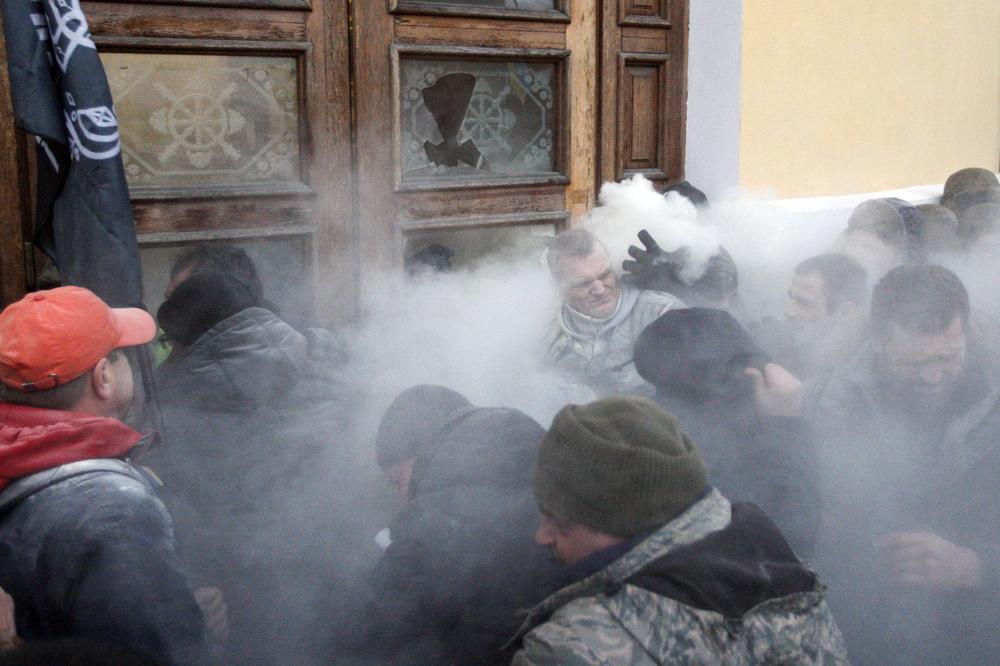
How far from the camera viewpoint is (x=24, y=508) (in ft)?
6.79

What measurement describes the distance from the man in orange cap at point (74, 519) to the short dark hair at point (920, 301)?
210cm

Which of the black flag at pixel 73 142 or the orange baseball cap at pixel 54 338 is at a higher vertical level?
the black flag at pixel 73 142

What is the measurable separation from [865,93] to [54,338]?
514 cm

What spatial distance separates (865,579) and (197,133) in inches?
111

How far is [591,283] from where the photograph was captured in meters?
4.21

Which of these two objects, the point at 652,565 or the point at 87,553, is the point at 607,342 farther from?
the point at 87,553

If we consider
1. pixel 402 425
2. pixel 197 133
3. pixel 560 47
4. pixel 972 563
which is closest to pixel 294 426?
pixel 402 425

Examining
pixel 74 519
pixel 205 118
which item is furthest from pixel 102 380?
pixel 205 118

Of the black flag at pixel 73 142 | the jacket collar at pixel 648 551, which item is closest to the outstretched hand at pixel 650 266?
the black flag at pixel 73 142

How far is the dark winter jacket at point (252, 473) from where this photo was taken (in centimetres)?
312

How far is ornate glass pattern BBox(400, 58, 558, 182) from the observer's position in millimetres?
4531

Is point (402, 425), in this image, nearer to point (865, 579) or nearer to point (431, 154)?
point (865, 579)

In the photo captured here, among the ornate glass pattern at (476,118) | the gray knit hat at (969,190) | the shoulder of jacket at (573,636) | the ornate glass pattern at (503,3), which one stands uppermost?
the ornate glass pattern at (503,3)

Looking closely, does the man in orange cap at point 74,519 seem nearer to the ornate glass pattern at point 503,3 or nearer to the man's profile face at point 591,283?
the man's profile face at point 591,283
